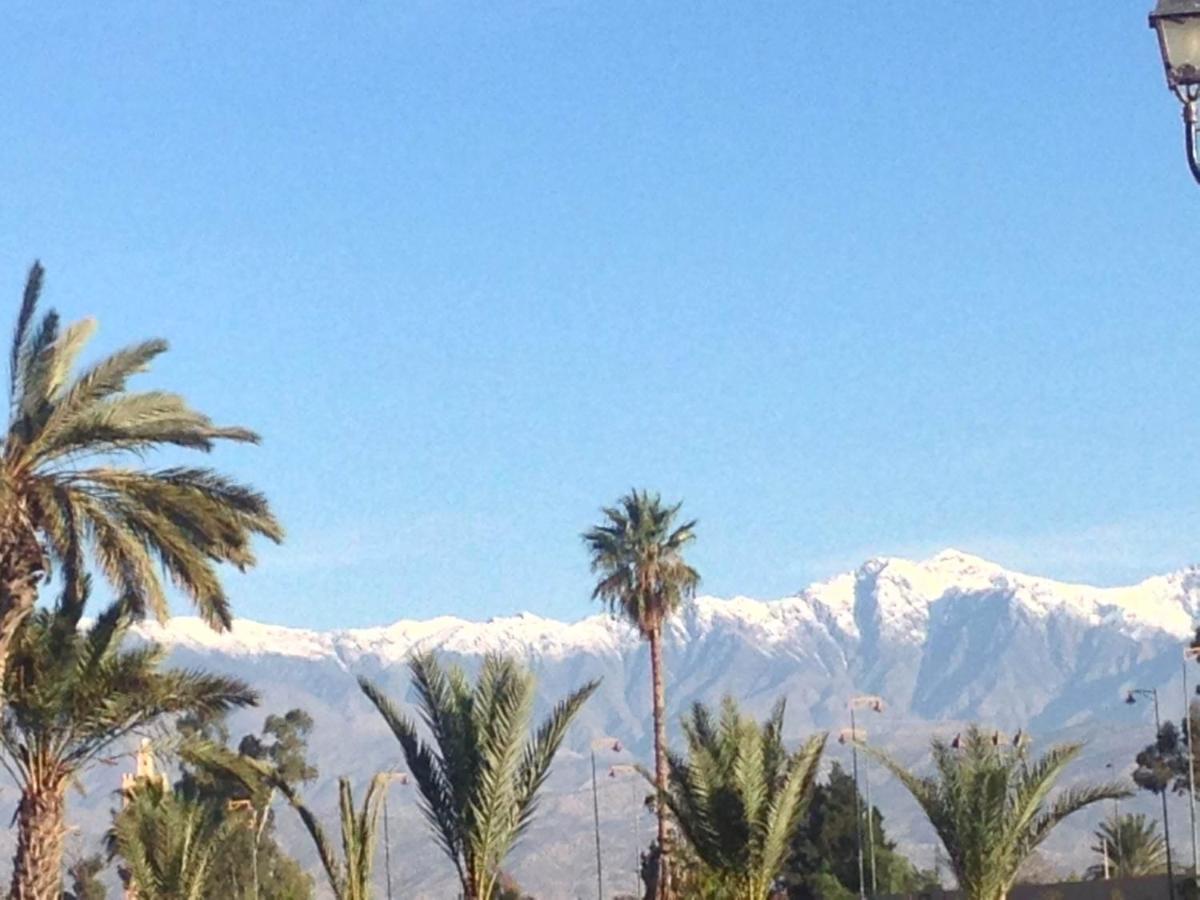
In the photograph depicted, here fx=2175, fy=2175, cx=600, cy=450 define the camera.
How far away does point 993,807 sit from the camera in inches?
1193

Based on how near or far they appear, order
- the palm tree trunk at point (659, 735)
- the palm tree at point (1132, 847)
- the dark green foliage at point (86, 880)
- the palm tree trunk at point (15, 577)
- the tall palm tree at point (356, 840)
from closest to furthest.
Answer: the tall palm tree at point (356, 840)
the palm tree trunk at point (15, 577)
the palm tree trunk at point (659, 735)
the dark green foliage at point (86, 880)
the palm tree at point (1132, 847)

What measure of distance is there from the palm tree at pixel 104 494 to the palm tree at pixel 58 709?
649 mm

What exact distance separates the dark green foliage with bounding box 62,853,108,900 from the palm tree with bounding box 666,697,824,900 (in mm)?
66550

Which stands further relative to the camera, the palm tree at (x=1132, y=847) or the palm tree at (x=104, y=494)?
the palm tree at (x=1132, y=847)

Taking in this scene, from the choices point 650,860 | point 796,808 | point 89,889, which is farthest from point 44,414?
point 89,889

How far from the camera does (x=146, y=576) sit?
2402 centimetres

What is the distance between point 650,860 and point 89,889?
31.9m

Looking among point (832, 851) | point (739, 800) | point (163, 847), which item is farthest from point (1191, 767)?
point (163, 847)

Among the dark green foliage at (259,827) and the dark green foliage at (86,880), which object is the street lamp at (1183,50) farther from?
the dark green foliage at (86,880)

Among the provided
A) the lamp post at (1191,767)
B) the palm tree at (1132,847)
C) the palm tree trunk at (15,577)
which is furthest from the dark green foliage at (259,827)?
the palm tree trunk at (15,577)

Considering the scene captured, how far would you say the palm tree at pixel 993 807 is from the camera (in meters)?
30.1

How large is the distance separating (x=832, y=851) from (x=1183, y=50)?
81142 millimetres

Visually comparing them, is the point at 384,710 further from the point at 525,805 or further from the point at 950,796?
the point at 950,796

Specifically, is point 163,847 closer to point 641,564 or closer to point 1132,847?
point 641,564
